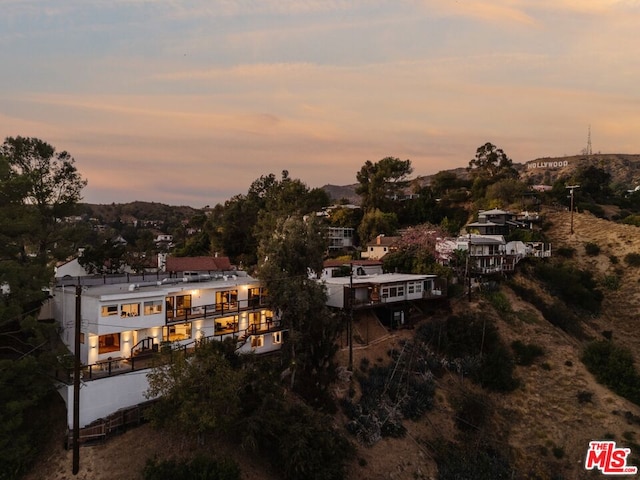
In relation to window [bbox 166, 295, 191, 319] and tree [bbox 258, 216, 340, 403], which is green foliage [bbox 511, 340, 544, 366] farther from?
window [bbox 166, 295, 191, 319]

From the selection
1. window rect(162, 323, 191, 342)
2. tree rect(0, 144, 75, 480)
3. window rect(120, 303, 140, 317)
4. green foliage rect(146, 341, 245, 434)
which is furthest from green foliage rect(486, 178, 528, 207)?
tree rect(0, 144, 75, 480)

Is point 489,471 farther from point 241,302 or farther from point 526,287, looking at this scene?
point 526,287

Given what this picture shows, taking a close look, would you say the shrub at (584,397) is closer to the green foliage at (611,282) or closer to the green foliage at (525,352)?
the green foliage at (525,352)

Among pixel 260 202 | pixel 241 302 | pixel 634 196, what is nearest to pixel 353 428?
pixel 241 302

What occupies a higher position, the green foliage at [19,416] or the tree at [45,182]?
the tree at [45,182]

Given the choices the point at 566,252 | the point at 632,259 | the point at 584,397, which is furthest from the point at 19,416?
Answer: the point at 632,259

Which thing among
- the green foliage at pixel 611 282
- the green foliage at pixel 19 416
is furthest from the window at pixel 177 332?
the green foliage at pixel 611 282

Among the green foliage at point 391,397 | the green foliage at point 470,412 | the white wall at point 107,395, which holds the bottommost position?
the green foliage at point 470,412
